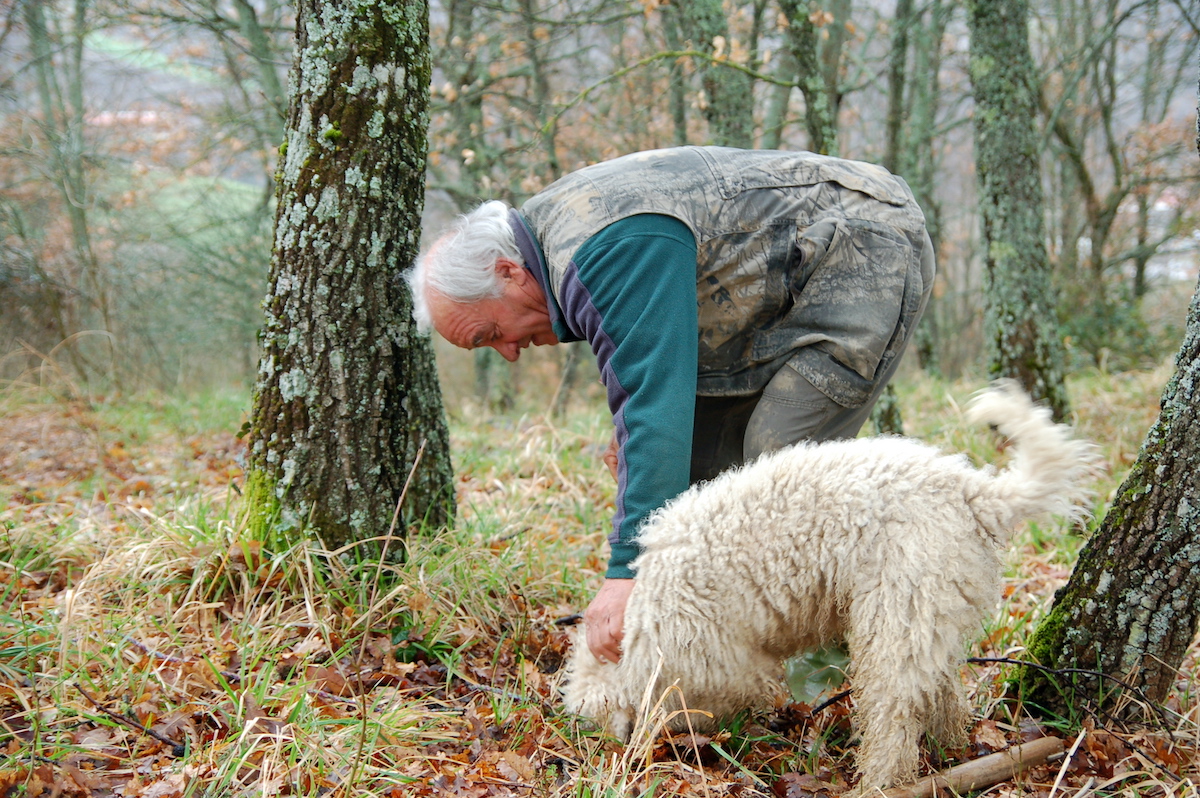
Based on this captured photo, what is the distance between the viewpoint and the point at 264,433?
2.87 metres

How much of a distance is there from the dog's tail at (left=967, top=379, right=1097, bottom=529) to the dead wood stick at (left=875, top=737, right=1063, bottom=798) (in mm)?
668

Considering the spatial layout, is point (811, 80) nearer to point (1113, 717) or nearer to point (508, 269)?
point (508, 269)

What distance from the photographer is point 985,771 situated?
6.51 feet

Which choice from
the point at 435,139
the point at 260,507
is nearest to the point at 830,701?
the point at 260,507

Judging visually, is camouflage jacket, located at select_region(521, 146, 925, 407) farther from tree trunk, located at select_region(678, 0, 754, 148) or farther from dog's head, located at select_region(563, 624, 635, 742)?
tree trunk, located at select_region(678, 0, 754, 148)

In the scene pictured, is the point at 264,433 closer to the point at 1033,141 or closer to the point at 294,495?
the point at 294,495

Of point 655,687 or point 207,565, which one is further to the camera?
point 207,565

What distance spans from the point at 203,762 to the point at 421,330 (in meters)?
1.50

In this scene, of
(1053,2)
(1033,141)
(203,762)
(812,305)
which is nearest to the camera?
(203,762)

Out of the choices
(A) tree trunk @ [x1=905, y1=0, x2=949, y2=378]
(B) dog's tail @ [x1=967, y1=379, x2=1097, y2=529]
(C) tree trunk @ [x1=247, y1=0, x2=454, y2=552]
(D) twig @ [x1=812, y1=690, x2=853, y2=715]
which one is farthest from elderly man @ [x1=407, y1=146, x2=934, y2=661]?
(A) tree trunk @ [x1=905, y1=0, x2=949, y2=378]

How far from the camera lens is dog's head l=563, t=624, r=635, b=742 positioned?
2166mm

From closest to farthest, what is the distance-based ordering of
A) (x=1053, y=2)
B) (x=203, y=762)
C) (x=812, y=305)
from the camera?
(x=203, y=762) < (x=812, y=305) < (x=1053, y=2)

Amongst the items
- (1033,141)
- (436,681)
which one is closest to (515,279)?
(436,681)

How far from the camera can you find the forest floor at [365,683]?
6.31 ft
